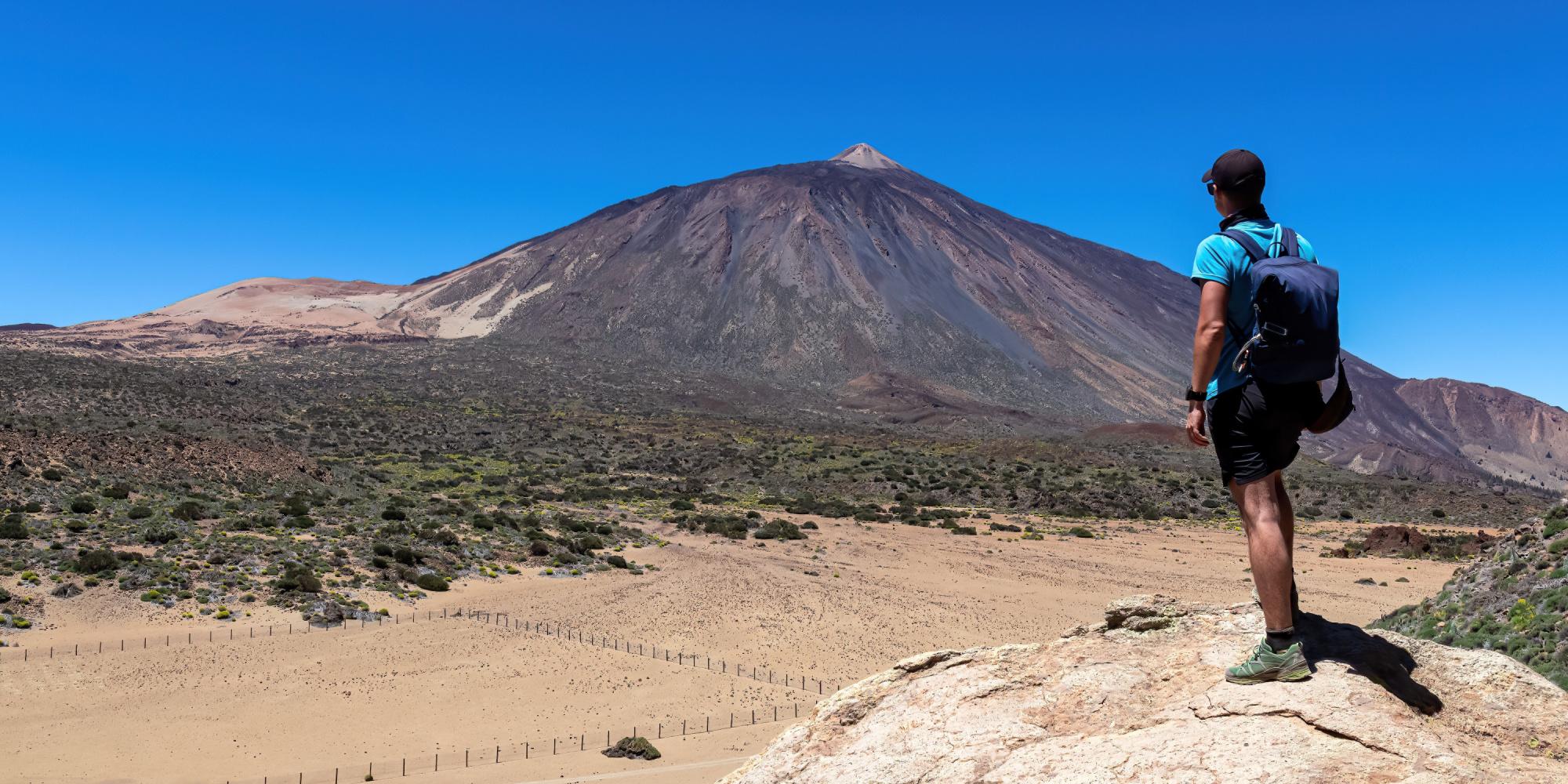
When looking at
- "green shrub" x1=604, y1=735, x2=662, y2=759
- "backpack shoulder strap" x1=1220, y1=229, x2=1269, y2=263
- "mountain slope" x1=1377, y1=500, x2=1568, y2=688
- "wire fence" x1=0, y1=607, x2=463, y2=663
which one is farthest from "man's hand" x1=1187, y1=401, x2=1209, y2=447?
"wire fence" x1=0, y1=607, x2=463, y2=663

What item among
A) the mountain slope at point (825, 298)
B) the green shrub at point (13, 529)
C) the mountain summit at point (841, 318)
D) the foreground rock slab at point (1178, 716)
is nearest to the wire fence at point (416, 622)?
the green shrub at point (13, 529)

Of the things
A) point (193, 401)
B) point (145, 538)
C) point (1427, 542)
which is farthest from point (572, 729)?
point (193, 401)

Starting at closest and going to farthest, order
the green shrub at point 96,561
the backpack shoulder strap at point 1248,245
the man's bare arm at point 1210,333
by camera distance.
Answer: the man's bare arm at point 1210,333, the backpack shoulder strap at point 1248,245, the green shrub at point 96,561

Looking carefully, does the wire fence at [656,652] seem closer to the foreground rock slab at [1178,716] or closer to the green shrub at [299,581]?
the green shrub at [299,581]

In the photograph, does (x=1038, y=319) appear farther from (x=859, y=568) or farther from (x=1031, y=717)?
(x=1031, y=717)

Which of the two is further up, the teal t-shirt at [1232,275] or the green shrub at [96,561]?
the teal t-shirt at [1232,275]

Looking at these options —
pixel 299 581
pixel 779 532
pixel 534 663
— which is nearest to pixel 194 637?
pixel 299 581
